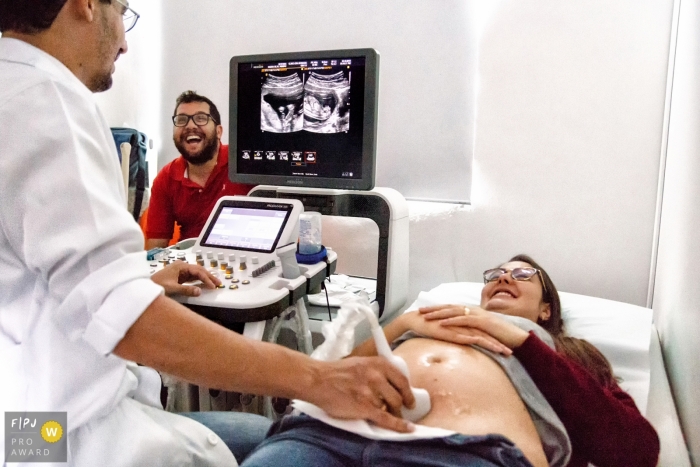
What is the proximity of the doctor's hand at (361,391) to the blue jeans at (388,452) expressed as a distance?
1.7 inches

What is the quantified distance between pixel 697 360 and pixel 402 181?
1469mm

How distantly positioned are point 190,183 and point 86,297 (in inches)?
69.7

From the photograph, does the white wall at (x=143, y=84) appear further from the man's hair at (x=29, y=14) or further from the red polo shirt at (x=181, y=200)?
the man's hair at (x=29, y=14)

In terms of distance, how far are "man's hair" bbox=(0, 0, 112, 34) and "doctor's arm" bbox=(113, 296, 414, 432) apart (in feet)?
1.59

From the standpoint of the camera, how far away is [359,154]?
1.71 m

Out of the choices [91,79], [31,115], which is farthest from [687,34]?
[31,115]

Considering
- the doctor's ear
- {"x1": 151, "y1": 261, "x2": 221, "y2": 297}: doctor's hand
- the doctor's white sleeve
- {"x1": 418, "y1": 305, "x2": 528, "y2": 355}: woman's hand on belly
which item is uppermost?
the doctor's ear

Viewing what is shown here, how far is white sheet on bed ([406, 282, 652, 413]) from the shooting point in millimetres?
1562

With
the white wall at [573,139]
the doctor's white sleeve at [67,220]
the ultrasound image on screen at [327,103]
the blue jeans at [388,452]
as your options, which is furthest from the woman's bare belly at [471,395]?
the white wall at [573,139]

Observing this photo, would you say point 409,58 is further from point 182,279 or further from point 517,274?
point 182,279

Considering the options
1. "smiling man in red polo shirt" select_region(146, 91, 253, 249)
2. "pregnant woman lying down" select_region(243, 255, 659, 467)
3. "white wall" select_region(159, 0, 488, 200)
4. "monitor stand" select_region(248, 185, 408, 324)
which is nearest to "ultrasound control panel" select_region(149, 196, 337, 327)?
"monitor stand" select_region(248, 185, 408, 324)

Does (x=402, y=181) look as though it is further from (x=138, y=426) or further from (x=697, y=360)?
(x=138, y=426)

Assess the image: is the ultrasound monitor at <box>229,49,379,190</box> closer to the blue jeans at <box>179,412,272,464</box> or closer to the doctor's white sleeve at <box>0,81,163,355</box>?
the blue jeans at <box>179,412,272,464</box>

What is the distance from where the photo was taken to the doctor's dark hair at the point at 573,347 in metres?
1.36
